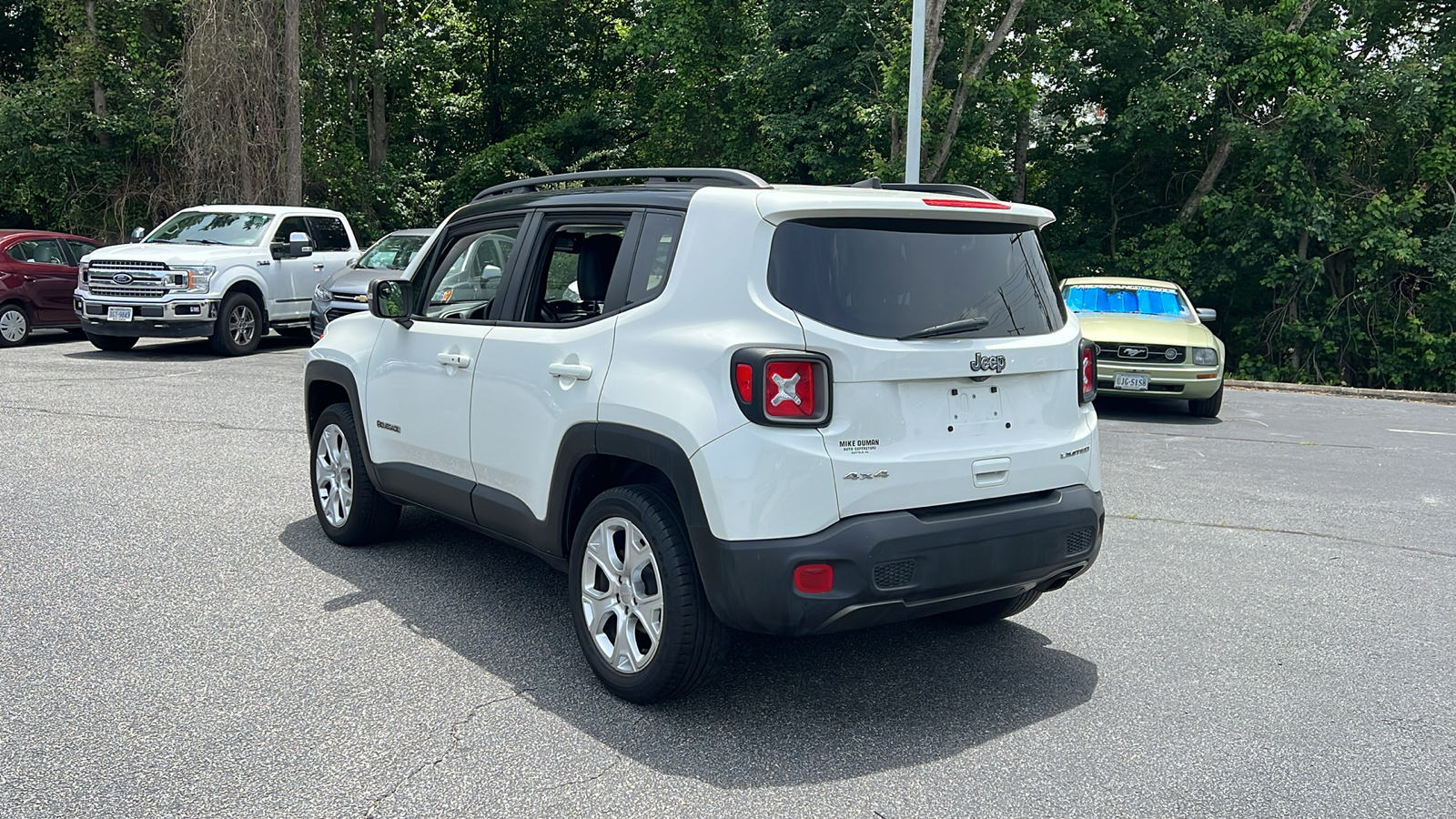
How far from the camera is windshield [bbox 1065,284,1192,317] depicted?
13.7 meters

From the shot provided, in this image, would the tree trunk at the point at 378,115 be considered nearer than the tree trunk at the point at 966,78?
No

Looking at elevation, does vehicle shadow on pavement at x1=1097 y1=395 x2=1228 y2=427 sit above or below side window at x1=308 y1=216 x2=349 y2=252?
below

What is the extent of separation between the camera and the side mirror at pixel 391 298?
5.48 meters

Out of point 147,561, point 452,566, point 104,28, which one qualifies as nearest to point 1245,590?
point 452,566

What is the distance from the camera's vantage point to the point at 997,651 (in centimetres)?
478

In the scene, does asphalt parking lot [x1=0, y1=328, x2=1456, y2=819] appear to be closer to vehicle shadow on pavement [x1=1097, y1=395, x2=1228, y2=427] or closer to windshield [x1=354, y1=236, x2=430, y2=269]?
vehicle shadow on pavement [x1=1097, y1=395, x2=1228, y2=427]

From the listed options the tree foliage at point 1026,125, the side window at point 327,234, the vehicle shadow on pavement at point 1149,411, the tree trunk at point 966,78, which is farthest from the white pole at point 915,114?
the side window at point 327,234

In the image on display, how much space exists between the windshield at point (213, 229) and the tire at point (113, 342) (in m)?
1.46

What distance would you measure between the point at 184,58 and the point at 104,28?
3.36m

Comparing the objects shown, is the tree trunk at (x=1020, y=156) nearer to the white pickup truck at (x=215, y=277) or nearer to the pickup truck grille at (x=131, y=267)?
the white pickup truck at (x=215, y=277)

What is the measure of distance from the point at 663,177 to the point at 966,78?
55.1ft

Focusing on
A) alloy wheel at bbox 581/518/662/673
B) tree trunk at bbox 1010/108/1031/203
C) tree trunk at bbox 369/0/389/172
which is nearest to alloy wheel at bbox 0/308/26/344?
tree trunk at bbox 369/0/389/172

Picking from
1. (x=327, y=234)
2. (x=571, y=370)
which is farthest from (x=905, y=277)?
(x=327, y=234)

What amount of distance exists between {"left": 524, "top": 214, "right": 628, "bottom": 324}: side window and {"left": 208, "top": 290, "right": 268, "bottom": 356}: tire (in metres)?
12.0
